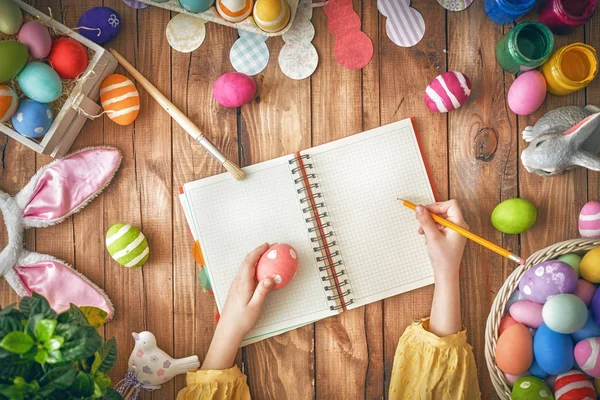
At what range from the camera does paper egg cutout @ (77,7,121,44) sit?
1.21m

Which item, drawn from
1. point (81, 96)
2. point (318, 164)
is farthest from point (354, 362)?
point (81, 96)

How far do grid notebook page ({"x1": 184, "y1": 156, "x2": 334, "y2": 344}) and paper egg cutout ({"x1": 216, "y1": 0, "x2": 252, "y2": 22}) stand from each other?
339 mm

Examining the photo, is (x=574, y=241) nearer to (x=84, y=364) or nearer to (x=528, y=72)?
(x=528, y=72)

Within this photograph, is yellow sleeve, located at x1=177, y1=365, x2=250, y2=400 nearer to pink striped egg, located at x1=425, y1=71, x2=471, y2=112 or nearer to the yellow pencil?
the yellow pencil

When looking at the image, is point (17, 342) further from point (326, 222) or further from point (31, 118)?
point (326, 222)

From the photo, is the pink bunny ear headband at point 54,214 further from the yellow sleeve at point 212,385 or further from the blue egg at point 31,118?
the yellow sleeve at point 212,385

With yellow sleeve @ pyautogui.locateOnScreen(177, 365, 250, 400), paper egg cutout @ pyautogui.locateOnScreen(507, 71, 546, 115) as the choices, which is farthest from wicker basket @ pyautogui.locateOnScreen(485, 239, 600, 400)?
yellow sleeve @ pyautogui.locateOnScreen(177, 365, 250, 400)

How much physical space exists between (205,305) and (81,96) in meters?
0.57

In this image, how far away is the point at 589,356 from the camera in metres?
1.05

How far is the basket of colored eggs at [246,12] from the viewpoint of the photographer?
114cm

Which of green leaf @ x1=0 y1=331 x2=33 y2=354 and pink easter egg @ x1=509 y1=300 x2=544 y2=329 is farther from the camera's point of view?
pink easter egg @ x1=509 y1=300 x2=544 y2=329

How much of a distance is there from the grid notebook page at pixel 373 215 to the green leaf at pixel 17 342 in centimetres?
71

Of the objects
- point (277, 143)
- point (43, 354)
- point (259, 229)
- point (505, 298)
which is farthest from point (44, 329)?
point (505, 298)

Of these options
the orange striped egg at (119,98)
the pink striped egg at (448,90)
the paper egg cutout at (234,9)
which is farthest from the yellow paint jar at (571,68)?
the orange striped egg at (119,98)
